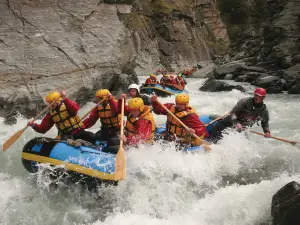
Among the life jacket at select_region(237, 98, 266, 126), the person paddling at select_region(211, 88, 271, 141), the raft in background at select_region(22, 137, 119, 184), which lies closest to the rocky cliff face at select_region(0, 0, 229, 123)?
the raft in background at select_region(22, 137, 119, 184)

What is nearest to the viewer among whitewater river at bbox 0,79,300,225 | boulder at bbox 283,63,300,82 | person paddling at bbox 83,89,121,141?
whitewater river at bbox 0,79,300,225

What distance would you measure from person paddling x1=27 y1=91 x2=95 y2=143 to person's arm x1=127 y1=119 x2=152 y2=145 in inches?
41.0

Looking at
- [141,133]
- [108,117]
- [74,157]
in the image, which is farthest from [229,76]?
[74,157]

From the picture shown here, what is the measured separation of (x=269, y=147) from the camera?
23.3 feet

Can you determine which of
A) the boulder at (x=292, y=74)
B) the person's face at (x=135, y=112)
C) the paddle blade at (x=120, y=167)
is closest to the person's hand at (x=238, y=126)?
the person's face at (x=135, y=112)

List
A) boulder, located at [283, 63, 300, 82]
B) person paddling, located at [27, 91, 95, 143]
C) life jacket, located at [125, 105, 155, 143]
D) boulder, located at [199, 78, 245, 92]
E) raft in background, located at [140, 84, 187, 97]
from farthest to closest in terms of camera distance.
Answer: boulder, located at [199, 78, 245, 92] → boulder, located at [283, 63, 300, 82] → raft in background, located at [140, 84, 187, 97] → person paddling, located at [27, 91, 95, 143] → life jacket, located at [125, 105, 155, 143]

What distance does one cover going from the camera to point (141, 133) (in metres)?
5.14

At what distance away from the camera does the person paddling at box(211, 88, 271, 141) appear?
20.7 ft

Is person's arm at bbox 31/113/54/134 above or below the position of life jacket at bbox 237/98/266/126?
above

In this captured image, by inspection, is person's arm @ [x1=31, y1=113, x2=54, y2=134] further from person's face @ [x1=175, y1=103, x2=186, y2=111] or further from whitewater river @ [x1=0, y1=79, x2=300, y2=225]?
person's face @ [x1=175, y1=103, x2=186, y2=111]

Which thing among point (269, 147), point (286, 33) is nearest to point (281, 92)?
point (286, 33)

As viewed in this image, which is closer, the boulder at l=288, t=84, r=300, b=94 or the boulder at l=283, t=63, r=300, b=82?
the boulder at l=288, t=84, r=300, b=94

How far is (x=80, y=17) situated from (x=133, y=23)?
17393mm

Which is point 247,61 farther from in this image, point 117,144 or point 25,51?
point 117,144
